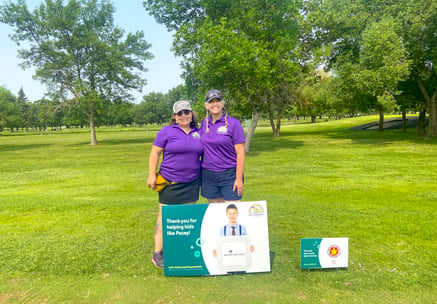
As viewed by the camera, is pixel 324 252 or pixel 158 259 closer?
pixel 324 252

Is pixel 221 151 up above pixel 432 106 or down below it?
below

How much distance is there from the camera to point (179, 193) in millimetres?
4047

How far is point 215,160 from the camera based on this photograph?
4043 millimetres

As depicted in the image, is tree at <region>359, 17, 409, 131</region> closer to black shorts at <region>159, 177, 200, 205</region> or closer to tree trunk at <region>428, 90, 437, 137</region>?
tree trunk at <region>428, 90, 437, 137</region>

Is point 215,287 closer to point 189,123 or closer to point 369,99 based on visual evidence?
point 189,123

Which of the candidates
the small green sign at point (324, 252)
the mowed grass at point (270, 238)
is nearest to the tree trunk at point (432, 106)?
the mowed grass at point (270, 238)

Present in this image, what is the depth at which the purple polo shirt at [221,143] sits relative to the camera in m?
3.98

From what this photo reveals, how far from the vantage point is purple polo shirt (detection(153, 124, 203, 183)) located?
388 cm

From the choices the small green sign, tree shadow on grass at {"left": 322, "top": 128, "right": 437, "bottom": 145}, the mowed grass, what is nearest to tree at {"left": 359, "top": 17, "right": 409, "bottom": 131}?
tree shadow on grass at {"left": 322, "top": 128, "right": 437, "bottom": 145}

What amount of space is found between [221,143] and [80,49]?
33.5 metres

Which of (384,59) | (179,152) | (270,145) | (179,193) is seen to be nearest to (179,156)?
(179,152)

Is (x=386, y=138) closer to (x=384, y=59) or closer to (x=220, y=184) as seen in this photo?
(x=384, y=59)

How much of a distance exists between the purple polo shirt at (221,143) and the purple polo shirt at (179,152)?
0.10 metres

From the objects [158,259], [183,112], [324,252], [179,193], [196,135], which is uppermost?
[183,112]
